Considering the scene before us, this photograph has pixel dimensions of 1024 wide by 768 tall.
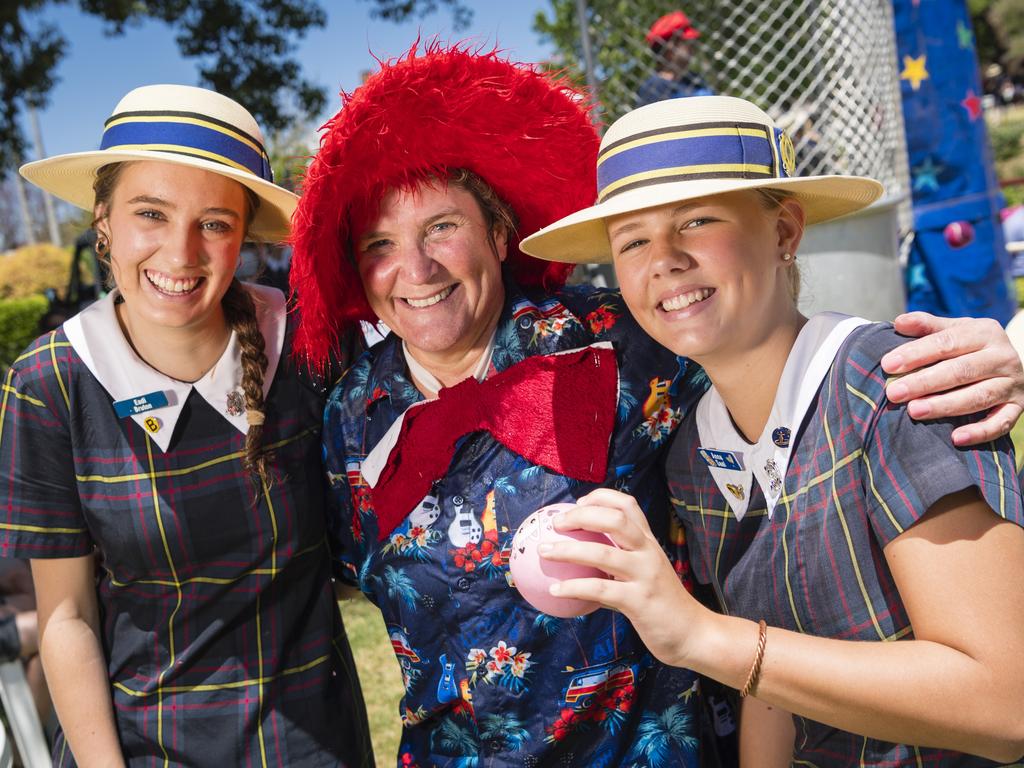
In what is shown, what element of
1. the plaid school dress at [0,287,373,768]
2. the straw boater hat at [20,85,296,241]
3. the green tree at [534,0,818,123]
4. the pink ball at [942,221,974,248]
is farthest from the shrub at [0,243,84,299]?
the plaid school dress at [0,287,373,768]

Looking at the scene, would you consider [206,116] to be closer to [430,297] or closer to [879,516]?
[430,297]

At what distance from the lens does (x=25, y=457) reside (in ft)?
6.73

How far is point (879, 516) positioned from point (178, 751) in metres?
1.73

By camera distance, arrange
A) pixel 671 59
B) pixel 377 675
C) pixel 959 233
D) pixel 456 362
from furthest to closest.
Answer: pixel 959 233 → pixel 671 59 → pixel 377 675 → pixel 456 362

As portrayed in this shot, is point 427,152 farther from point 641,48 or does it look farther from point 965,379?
point 641,48

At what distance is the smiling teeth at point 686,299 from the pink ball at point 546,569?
1.46 ft

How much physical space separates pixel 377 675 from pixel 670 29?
434 centimetres

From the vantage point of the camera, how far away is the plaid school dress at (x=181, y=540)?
207 cm

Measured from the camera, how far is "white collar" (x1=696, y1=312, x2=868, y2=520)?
5.39 feet

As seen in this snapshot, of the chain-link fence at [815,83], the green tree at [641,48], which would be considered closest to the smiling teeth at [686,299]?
the chain-link fence at [815,83]

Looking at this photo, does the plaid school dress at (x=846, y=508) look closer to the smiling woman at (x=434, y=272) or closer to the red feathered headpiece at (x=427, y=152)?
the smiling woman at (x=434, y=272)

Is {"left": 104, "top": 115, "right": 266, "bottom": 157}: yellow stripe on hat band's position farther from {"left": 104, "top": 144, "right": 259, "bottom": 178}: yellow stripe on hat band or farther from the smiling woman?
the smiling woman

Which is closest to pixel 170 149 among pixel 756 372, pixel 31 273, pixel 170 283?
pixel 170 283

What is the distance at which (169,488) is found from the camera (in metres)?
2.11
